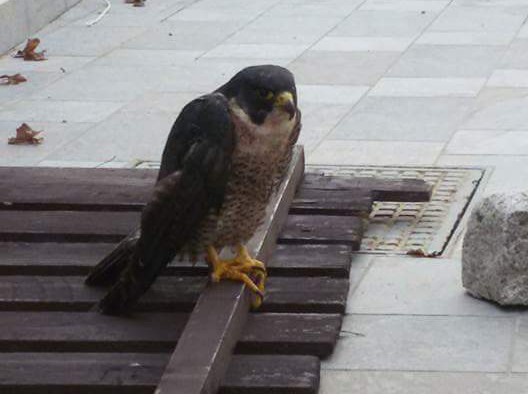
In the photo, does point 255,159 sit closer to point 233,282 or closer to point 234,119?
point 234,119

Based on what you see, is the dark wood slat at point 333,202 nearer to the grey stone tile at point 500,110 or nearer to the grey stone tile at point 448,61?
the grey stone tile at point 500,110

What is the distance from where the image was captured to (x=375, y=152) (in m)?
7.52

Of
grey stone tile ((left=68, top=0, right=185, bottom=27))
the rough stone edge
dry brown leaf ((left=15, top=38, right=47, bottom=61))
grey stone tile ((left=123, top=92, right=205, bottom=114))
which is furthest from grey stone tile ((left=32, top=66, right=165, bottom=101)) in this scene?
grey stone tile ((left=68, top=0, right=185, bottom=27))

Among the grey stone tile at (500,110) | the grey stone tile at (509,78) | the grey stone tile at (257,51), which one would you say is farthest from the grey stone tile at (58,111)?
the grey stone tile at (509,78)

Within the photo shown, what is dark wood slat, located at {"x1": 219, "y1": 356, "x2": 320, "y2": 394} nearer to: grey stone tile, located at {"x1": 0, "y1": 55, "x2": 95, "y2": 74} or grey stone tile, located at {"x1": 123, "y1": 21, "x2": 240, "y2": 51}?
grey stone tile, located at {"x1": 0, "y1": 55, "x2": 95, "y2": 74}

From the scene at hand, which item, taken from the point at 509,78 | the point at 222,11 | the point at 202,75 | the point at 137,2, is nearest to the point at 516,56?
the point at 509,78

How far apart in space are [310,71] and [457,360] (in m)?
4.87

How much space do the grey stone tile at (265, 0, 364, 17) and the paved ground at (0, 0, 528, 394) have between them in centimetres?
2

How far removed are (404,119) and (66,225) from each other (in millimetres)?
2789

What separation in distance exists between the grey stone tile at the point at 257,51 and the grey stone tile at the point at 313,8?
4.32ft

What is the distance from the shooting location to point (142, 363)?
4719 millimetres

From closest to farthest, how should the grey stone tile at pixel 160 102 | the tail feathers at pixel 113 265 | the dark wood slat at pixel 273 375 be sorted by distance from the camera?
the dark wood slat at pixel 273 375 → the tail feathers at pixel 113 265 → the grey stone tile at pixel 160 102

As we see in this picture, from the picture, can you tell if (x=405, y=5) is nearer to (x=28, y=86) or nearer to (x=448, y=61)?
(x=448, y=61)

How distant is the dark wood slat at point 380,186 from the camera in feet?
21.1
